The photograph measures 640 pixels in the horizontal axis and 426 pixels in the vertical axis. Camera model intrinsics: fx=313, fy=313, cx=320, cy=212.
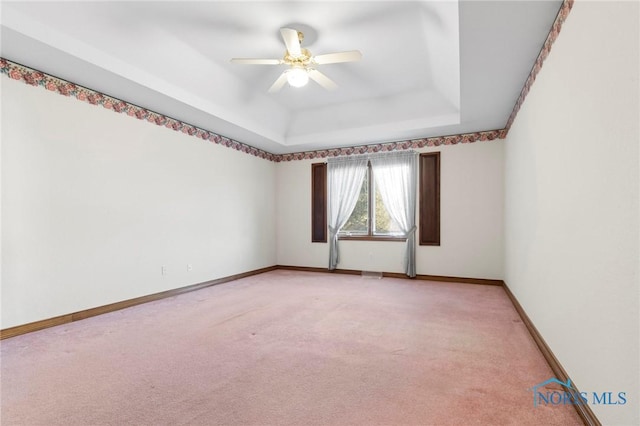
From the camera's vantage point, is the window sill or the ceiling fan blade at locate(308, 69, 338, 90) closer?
the ceiling fan blade at locate(308, 69, 338, 90)

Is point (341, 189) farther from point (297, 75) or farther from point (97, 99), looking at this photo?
point (97, 99)

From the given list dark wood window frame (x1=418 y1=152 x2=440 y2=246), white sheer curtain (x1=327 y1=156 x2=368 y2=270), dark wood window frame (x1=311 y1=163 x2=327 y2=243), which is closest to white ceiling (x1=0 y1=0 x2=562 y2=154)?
dark wood window frame (x1=418 y1=152 x2=440 y2=246)

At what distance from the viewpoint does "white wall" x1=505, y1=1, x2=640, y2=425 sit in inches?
51.6

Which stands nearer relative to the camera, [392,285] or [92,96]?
[92,96]

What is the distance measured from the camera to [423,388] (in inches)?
80.7

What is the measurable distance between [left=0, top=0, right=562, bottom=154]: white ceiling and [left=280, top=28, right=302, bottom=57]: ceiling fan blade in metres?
0.31

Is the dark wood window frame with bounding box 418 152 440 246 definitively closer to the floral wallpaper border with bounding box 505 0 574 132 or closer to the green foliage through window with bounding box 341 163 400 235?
the green foliage through window with bounding box 341 163 400 235

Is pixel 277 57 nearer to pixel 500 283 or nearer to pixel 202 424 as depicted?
pixel 202 424

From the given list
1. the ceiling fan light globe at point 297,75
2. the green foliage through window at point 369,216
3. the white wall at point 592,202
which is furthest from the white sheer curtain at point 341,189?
the white wall at point 592,202

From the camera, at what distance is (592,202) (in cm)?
165

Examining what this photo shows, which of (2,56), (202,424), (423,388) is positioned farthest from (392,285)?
(2,56)

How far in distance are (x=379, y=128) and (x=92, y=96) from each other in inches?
164

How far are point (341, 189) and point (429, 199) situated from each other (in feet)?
5.73

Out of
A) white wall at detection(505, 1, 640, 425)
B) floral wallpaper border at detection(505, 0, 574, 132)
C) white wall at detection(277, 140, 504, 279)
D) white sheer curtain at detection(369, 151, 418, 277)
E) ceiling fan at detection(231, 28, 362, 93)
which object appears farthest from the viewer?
white sheer curtain at detection(369, 151, 418, 277)
